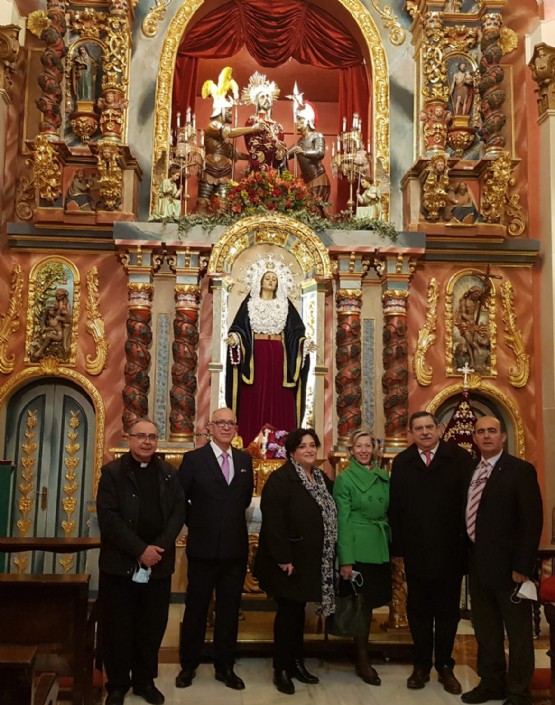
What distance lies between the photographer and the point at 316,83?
40.3ft

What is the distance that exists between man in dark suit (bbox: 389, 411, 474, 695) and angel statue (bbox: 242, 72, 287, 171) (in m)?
5.65

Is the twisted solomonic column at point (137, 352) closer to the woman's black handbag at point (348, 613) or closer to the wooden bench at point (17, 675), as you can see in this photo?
the woman's black handbag at point (348, 613)

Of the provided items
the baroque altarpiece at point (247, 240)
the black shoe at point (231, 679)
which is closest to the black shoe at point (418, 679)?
the black shoe at point (231, 679)

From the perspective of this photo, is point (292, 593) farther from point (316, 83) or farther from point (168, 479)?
point (316, 83)

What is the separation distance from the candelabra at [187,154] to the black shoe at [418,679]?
6.60m

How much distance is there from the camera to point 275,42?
10938 mm

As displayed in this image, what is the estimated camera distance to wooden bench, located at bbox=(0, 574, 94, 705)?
4434mm

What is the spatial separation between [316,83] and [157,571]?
9376 mm

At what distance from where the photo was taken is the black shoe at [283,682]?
16.6 ft

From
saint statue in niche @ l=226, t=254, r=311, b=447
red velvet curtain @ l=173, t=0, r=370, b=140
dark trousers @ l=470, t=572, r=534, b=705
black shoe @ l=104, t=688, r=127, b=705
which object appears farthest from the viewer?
red velvet curtain @ l=173, t=0, r=370, b=140

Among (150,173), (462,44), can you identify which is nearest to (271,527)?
(150,173)

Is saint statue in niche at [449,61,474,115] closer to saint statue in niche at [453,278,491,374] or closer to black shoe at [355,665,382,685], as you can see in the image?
saint statue in niche at [453,278,491,374]

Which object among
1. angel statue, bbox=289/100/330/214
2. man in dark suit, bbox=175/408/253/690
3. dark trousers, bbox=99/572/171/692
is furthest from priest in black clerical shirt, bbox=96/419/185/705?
angel statue, bbox=289/100/330/214

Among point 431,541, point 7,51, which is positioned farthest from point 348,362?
point 7,51
